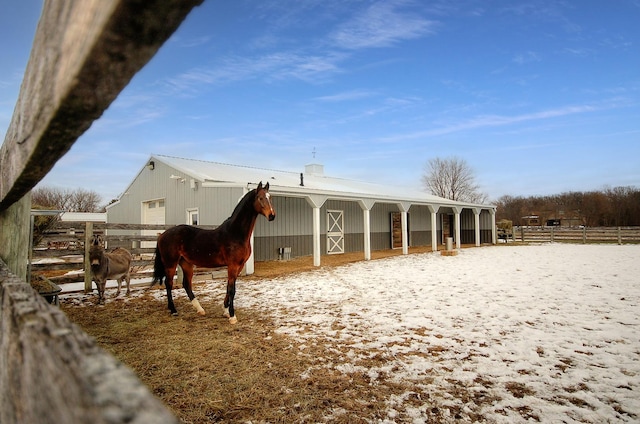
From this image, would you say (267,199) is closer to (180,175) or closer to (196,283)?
(196,283)

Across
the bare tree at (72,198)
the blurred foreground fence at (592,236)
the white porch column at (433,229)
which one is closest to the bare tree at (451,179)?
the blurred foreground fence at (592,236)

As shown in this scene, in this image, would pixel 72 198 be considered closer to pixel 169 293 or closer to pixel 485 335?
pixel 169 293

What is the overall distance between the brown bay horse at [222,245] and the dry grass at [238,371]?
26.0 inches

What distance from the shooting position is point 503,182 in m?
78.7

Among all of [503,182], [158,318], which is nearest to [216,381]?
[158,318]

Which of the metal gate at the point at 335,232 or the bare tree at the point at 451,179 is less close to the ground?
the bare tree at the point at 451,179

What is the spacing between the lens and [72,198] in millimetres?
42906

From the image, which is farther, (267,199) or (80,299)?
(80,299)

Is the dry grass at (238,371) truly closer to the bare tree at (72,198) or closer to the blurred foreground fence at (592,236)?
the blurred foreground fence at (592,236)

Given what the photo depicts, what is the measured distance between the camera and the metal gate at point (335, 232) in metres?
14.9

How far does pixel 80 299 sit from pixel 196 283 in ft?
8.13

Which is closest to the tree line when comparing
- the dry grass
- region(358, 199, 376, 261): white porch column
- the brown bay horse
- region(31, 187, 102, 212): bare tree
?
region(358, 199, 376, 261): white porch column

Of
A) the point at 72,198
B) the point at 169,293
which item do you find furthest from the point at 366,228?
the point at 72,198

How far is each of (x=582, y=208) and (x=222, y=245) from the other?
59.4 m
